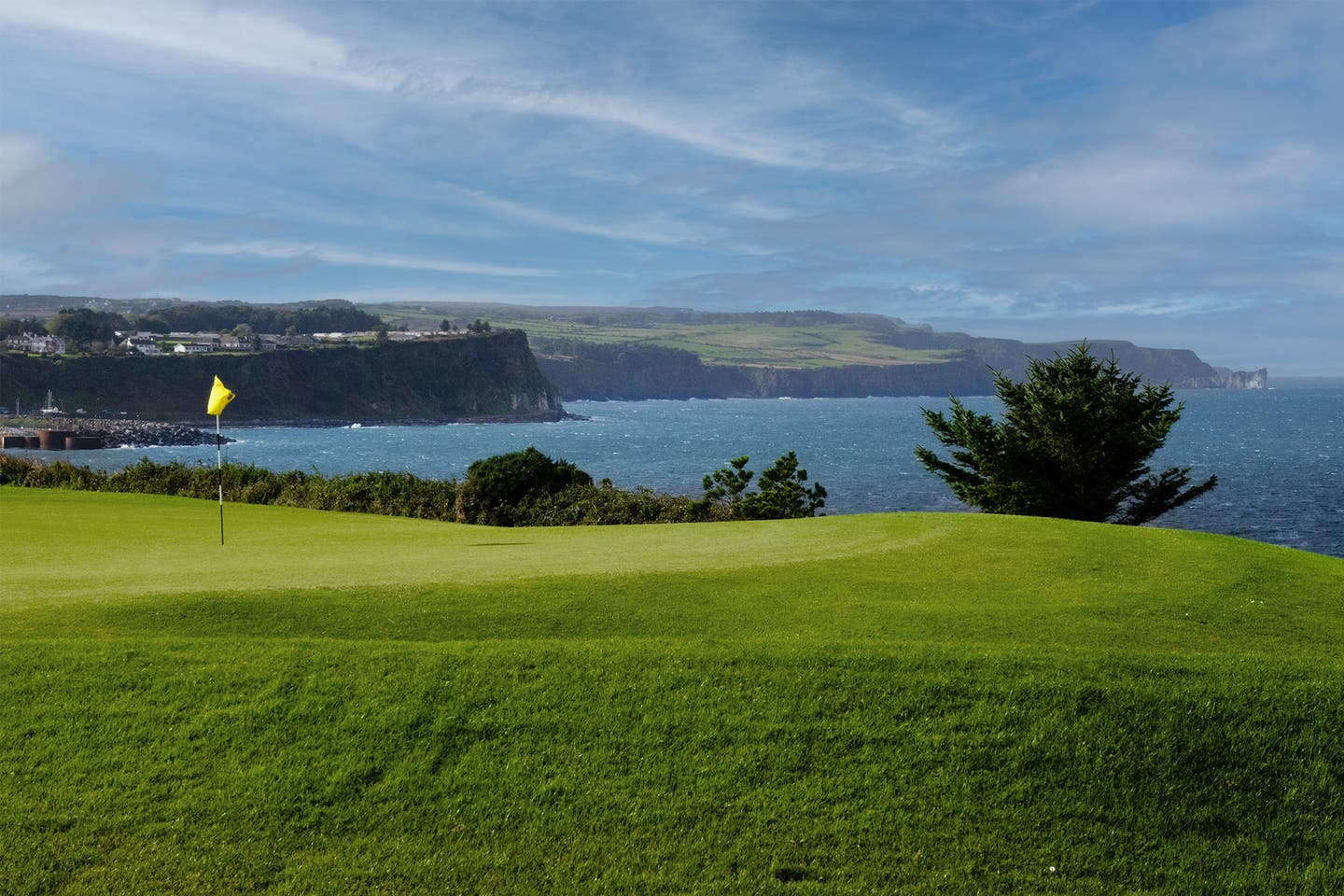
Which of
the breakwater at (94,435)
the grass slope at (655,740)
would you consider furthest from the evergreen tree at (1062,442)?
the breakwater at (94,435)

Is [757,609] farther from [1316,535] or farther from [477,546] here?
[1316,535]

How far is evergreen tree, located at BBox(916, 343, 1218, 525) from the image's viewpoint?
2900 centimetres

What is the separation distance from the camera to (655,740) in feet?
25.2

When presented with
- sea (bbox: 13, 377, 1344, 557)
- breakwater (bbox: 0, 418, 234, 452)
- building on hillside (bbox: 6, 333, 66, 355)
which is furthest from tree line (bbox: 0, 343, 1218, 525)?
building on hillside (bbox: 6, 333, 66, 355)

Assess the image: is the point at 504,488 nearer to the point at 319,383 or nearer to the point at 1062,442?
Answer: the point at 1062,442

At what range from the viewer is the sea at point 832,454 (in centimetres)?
5347

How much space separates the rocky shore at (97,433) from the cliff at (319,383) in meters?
10.1

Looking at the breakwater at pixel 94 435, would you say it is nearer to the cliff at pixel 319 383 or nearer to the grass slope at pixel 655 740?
the cliff at pixel 319 383

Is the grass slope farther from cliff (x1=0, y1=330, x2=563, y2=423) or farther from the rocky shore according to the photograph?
cliff (x1=0, y1=330, x2=563, y2=423)

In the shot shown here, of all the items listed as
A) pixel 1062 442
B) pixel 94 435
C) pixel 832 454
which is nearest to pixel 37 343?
pixel 94 435

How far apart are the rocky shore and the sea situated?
4123 mm

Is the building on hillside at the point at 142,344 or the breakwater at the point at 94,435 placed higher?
the building on hillside at the point at 142,344

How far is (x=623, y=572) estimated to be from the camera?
41.6 feet

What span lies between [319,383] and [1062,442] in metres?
152
